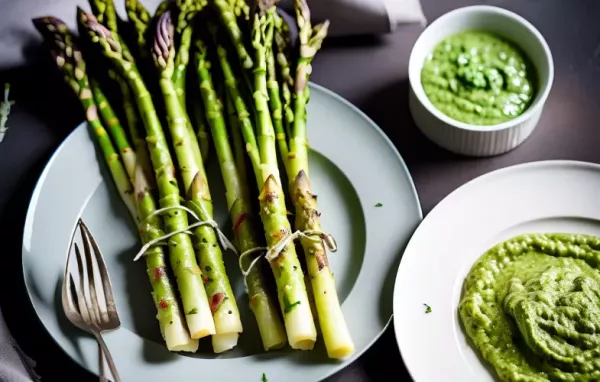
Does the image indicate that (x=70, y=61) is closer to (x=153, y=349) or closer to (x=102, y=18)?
(x=102, y=18)

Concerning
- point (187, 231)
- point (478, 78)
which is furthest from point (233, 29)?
point (478, 78)

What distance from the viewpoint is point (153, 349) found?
2.35 metres

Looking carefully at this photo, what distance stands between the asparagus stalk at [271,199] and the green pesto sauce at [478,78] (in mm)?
549

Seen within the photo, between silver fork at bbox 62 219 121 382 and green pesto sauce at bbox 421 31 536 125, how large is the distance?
119 centimetres

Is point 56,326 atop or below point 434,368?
atop

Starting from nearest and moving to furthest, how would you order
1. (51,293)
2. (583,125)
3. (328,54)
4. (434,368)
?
(434,368) → (51,293) → (583,125) → (328,54)

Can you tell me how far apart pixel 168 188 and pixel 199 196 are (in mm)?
102

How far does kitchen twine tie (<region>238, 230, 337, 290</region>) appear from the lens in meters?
2.33

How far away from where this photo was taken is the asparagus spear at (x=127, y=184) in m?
2.34

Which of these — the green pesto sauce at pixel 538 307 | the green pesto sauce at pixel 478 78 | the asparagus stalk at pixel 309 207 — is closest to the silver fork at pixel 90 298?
the asparagus stalk at pixel 309 207

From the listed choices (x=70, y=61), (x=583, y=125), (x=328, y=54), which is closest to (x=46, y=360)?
(x=70, y=61)

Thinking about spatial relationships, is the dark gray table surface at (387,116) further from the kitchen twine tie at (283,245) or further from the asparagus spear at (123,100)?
the kitchen twine tie at (283,245)

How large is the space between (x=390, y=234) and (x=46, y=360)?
45.0 inches

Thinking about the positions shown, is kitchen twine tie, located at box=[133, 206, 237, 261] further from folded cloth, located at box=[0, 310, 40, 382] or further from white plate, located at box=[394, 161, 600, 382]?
white plate, located at box=[394, 161, 600, 382]
